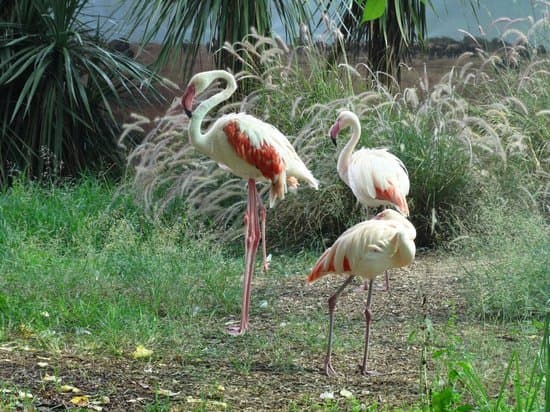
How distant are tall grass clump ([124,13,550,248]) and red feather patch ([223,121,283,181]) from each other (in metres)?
1.65

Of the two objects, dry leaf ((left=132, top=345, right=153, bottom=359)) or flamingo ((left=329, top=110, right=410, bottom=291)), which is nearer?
dry leaf ((left=132, top=345, right=153, bottom=359))

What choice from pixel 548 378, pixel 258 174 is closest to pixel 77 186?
pixel 258 174

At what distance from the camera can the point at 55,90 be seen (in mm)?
9336

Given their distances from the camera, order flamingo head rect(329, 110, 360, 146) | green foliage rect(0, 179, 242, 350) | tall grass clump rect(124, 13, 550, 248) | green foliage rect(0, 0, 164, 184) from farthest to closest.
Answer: green foliage rect(0, 0, 164, 184) → tall grass clump rect(124, 13, 550, 248) → flamingo head rect(329, 110, 360, 146) → green foliage rect(0, 179, 242, 350)

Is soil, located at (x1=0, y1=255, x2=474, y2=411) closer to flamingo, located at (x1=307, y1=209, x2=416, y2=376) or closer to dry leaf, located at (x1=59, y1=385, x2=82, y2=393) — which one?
dry leaf, located at (x1=59, y1=385, x2=82, y2=393)

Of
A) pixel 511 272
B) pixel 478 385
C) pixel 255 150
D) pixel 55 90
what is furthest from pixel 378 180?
pixel 55 90

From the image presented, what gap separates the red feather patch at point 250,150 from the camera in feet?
16.6

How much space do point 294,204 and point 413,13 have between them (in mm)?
3297

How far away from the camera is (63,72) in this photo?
30.9ft

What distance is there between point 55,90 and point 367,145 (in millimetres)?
3765

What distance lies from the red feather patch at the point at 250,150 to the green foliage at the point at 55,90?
4.19 m

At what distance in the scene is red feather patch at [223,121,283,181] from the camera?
5066mm

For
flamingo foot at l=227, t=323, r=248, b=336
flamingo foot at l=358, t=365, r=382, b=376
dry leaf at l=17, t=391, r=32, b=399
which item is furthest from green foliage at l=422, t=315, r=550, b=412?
dry leaf at l=17, t=391, r=32, b=399

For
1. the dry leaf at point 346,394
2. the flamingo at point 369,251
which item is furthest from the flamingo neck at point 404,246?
the dry leaf at point 346,394
